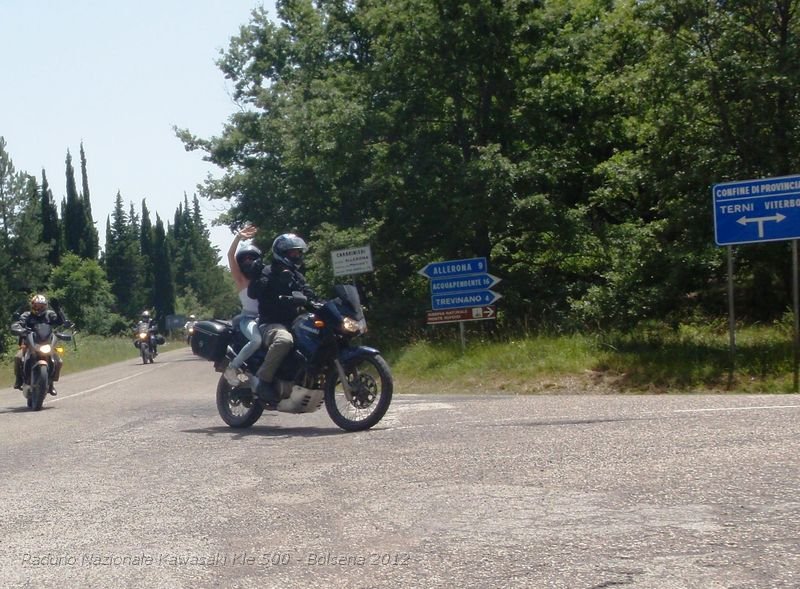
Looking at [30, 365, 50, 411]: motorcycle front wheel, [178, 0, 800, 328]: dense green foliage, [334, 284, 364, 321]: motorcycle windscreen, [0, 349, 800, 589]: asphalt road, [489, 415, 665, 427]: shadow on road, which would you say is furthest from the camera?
[178, 0, 800, 328]: dense green foliage

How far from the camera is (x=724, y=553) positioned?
15.1 ft

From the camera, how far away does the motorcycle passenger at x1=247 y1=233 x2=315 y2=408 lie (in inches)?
386

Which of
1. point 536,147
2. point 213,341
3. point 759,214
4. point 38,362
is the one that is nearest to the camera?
point 213,341

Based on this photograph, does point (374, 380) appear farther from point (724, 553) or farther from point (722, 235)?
point (722, 235)

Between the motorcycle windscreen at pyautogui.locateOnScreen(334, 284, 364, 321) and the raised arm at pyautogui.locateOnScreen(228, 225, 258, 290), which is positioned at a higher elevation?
the raised arm at pyautogui.locateOnScreen(228, 225, 258, 290)

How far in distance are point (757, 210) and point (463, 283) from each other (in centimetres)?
707

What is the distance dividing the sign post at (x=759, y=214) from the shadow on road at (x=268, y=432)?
7217 mm

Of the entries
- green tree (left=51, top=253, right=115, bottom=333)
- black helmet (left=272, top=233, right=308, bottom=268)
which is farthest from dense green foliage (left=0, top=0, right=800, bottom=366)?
green tree (left=51, top=253, right=115, bottom=333)

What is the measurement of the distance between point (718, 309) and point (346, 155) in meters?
10.3

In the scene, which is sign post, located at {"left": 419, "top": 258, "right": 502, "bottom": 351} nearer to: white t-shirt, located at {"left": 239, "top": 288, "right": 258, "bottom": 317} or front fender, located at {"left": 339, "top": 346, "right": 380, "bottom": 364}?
white t-shirt, located at {"left": 239, "top": 288, "right": 258, "bottom": 317}

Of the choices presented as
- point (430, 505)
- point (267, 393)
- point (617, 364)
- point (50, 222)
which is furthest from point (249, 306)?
point (50, 222)

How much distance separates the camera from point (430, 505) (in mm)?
5887

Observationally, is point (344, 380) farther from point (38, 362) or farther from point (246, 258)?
point (38, 362)

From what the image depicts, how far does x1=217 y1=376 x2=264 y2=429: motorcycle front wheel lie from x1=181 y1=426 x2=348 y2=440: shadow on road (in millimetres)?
91
